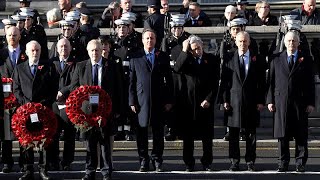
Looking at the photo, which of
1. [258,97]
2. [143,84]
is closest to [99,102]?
[143,84]

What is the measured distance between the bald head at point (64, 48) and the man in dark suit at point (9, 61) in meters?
0.63

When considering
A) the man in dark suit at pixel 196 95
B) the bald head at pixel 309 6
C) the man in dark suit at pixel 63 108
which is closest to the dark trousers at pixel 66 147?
the man in dark suit at pixel 63 108

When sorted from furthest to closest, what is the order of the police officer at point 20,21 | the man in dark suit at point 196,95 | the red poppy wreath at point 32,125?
1. the police officer at point 20,21
2. the man in dark suit at point 196,95
3. the red poppy wreath at point 32,125

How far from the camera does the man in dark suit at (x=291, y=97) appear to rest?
1606 centimetres

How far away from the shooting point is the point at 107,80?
15.3m

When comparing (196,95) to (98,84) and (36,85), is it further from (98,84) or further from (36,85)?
(36,85)

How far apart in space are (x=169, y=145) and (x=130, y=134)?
0.77 metres

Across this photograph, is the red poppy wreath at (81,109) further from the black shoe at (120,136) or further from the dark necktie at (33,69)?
the black shoe at (120,136)

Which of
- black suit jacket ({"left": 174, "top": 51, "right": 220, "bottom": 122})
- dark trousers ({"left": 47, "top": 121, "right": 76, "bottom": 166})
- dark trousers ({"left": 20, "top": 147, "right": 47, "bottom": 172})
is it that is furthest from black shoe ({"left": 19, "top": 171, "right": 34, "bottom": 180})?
black suit jacket ({"left": 174, "top": 51, "right": 220, "bottom": 122})

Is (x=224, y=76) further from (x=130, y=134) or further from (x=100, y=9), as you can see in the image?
(x=100, y=9)

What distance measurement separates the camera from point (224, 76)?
16.4 metres

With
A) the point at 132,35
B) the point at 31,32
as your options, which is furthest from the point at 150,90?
the point at 31,32

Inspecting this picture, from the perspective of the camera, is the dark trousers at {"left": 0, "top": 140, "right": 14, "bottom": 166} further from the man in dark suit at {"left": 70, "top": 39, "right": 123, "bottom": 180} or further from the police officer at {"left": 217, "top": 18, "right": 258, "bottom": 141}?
the police officer at {"left": 217, "top": 18, "right": 258, "bottom": 141}

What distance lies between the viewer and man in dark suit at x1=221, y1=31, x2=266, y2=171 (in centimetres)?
1627
